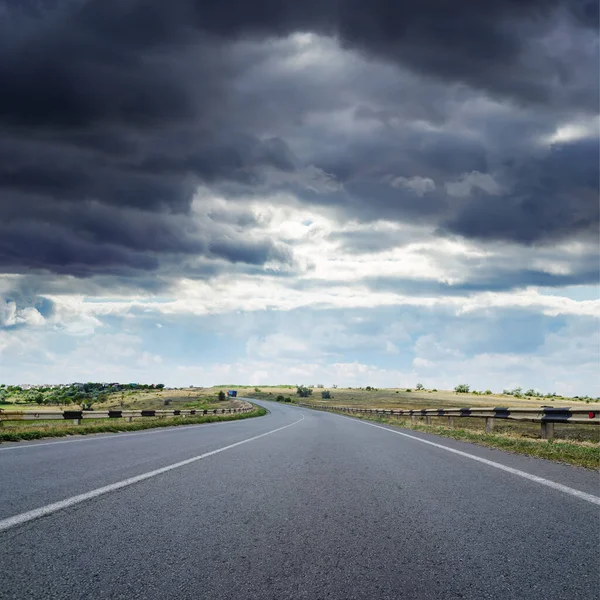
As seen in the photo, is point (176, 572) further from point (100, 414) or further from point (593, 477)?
point (100, 414)

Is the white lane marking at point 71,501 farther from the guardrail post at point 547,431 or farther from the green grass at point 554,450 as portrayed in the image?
the guardrail post at point 547,431

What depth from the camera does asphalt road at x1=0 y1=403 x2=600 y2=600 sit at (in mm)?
3186

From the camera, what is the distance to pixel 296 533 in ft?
14.5

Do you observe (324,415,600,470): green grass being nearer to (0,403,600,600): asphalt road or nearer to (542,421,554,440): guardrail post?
(542,421,554,440): guardrail post

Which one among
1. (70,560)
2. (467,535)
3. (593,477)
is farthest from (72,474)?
(593,477)

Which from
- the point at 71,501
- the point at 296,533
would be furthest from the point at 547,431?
the point at 71,501

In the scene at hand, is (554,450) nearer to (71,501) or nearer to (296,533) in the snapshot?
Result: (296,533)

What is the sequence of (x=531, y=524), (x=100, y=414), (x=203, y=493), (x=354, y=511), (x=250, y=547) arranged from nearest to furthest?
(x=250, y=547) → (x=531, y=524) → (x=354, y=511) → (x=203, y=493) → (x=100, y=414)

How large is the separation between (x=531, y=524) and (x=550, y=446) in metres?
8.31

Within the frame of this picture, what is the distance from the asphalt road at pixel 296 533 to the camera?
319 centimetres

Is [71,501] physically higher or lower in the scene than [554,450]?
higher

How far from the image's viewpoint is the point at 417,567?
3.56 meters

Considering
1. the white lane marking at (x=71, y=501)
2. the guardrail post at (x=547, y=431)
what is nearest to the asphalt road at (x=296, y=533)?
the white lane marking at (x=71, y=501)

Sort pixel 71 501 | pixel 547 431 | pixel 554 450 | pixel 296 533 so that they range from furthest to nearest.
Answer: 1. pixel 547 431
2. pixel 554 450
3. pixel 71 501
4. pixel 296 533
